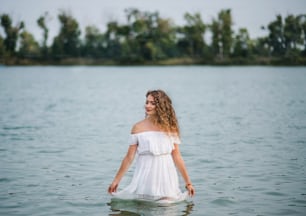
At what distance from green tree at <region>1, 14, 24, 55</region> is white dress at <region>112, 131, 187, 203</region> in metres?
127

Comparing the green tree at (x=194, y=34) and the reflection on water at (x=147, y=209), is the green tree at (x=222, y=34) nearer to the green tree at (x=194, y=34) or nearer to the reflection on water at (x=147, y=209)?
the green tree at (x=194, y=34)

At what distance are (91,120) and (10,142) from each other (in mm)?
6818

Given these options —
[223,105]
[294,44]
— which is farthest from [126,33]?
[223,105]

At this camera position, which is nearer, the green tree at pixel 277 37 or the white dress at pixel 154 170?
the white dress at pixel 154 170

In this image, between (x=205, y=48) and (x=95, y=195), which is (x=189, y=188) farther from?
(x=205, y=48)

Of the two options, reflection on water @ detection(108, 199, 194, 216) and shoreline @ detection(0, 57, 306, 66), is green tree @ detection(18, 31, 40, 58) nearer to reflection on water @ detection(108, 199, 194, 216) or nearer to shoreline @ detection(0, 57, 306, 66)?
shoreline @ detection(0, 57, 306, 66)

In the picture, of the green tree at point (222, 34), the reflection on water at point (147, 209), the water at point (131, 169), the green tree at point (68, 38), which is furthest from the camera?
the green tree at point (68, 38)

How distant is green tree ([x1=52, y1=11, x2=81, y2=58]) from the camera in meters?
132

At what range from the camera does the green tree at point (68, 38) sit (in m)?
132

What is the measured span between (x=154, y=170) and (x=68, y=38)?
12825 centimetres

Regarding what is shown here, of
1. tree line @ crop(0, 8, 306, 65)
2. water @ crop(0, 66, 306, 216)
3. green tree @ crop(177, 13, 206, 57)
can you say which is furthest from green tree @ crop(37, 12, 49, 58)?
water @ crop(0, 66, 306, 216)

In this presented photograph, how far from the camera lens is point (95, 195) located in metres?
9.64

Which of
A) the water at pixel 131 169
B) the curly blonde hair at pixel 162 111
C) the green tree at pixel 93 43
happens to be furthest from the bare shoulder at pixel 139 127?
the green tree at pixel 93 43

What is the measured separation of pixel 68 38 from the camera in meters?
133
